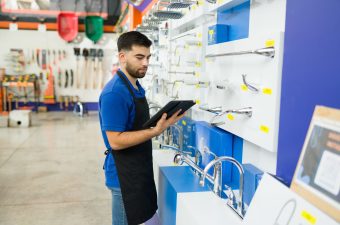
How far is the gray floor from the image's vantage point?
3.25m

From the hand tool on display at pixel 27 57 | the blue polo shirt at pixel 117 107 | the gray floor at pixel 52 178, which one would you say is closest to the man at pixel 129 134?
the blue polo shirt at pixel 117 107

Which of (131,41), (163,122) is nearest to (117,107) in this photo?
(163,122)

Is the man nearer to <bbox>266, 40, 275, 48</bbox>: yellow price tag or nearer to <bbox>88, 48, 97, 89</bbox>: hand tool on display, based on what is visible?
<bbox>266, 40, 275, 48</bbox>: yellow price tag

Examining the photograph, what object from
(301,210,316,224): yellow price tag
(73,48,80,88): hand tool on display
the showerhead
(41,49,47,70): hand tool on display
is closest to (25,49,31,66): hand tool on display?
(41,49,47,70): hand tool on display

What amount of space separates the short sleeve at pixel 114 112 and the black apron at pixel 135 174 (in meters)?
0.11

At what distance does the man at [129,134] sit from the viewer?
167 centimetres

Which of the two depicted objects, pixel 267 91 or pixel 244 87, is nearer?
pixel 267 91

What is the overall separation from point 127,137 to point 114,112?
14cm

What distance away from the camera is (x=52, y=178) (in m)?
4.24

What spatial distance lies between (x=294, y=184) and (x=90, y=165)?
4.08m

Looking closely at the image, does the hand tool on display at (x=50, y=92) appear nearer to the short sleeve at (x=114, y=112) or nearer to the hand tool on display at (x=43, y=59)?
the hand tool on display at (x=43, y=59)

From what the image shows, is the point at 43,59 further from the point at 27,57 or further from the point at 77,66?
the point at 77,66

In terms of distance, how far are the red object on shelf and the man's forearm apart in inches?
332

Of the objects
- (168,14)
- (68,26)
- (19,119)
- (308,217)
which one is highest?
(68,26)
